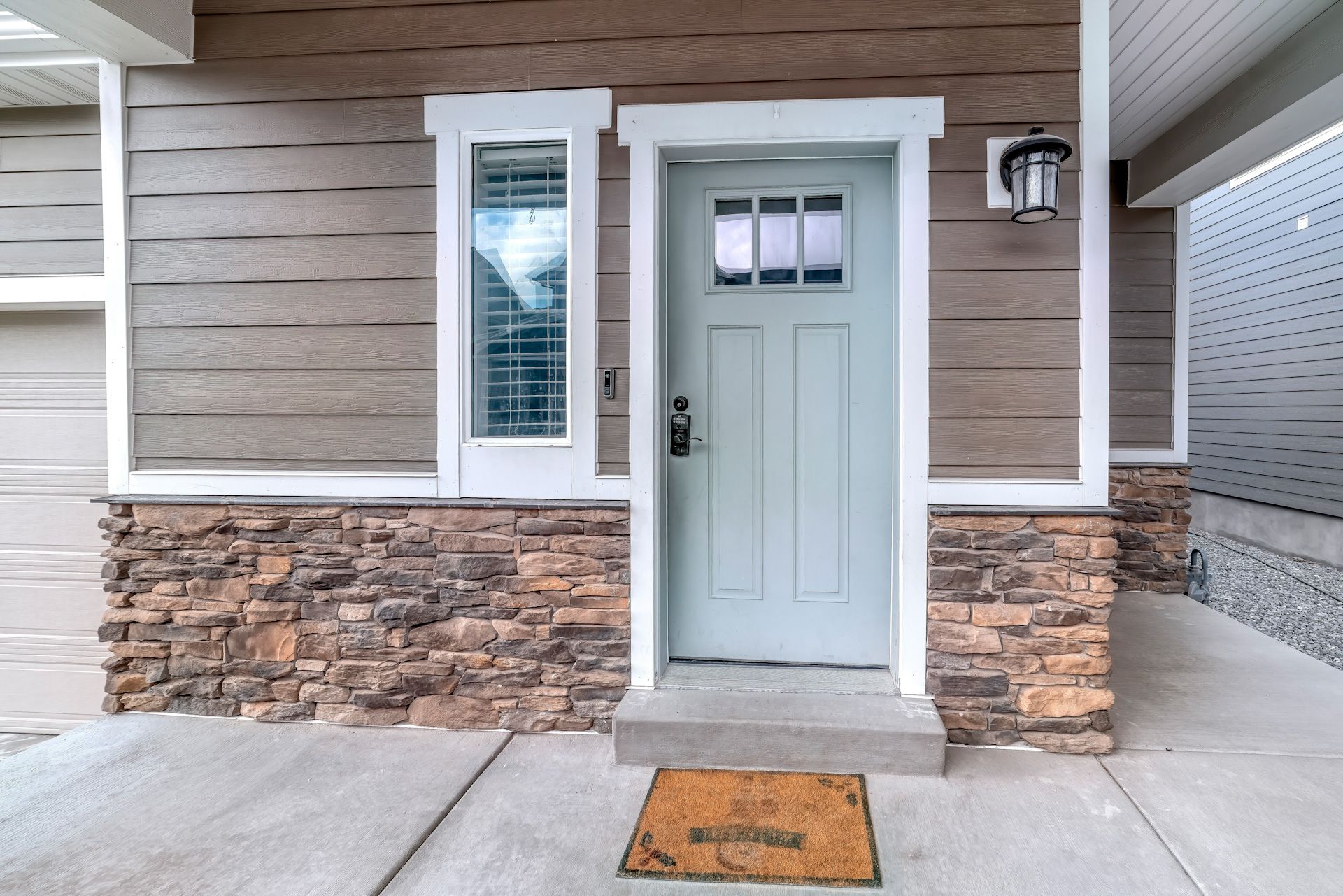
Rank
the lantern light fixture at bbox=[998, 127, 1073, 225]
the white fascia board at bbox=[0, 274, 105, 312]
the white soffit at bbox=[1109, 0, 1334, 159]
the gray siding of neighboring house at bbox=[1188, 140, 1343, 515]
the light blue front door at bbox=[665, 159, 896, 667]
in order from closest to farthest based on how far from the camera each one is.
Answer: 1. the lantern light fixture at bbox=[998, 127, 1073, 225]
2. the light blue front door at bbox=[665, 159, 896, 667]
3. the white soffit at bbox=[1109, 0, 1334, 159]
4. the white fascia board at bbox=[0, 274, 105, 312]
5. the gray siding of neighboring house at bbox=[1188, 140, 1343, 515]

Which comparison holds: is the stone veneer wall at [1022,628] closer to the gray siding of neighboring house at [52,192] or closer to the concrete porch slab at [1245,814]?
the concrete porch slab at [1245,814]

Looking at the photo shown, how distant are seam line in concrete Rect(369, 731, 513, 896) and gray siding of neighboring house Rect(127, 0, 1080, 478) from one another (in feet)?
3.47

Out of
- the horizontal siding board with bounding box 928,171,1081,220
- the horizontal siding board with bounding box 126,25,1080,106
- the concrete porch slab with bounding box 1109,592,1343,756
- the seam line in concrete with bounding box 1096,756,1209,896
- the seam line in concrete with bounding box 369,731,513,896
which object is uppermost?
the horizontal siding board with bounding box 126,25,1080,106

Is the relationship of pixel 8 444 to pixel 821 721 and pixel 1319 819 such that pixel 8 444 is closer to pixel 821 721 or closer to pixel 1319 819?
pixel 821 721

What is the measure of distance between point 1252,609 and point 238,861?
526 cm

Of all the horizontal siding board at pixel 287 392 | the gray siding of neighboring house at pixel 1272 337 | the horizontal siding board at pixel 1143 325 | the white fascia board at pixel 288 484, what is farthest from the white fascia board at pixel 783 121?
the gray siding of neighboring house at pixel 1272 337

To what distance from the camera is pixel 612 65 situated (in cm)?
232

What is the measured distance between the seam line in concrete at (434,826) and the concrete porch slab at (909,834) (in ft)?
0.05

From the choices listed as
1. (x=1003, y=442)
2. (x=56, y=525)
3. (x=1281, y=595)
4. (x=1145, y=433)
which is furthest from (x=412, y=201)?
(x=1281, y=595)

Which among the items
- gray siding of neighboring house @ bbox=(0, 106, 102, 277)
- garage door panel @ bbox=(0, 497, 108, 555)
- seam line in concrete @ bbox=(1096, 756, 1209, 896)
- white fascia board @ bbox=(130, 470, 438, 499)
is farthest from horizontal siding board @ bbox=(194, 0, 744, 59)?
seam line in concrete @ bbox=(1096, 756, 1209, 896)

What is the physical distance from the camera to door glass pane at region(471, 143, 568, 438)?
2.42 metres

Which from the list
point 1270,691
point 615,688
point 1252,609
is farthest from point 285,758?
point 1252,609

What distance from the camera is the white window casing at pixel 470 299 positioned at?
233cm

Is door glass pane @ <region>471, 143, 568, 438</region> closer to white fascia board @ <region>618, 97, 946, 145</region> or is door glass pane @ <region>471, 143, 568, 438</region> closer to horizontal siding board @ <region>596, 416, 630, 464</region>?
horizontal siding board @ <region>596, 416, 630, 464</region>
